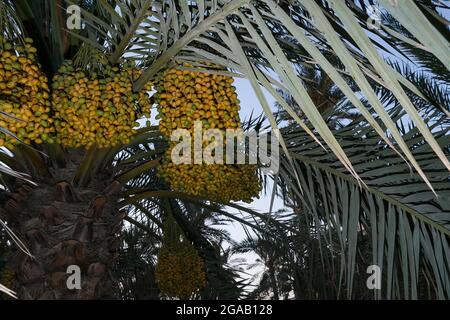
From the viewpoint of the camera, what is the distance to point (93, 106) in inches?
73.3

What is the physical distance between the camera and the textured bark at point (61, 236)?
8.55 ft

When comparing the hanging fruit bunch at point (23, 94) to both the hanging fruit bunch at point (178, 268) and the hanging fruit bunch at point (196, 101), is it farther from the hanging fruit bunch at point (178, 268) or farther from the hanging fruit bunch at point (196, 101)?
the hanging fruit bunch at point (178, 268)

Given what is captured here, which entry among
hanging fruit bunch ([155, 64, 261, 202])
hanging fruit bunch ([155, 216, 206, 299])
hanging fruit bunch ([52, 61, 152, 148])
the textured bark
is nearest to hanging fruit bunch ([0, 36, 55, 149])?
hanging fruit bunch ([52, 61, 152, 148])

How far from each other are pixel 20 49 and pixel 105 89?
0.99ft

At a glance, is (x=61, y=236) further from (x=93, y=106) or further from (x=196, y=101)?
(x=196, y=101)

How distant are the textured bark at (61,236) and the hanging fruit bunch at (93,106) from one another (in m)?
0.76

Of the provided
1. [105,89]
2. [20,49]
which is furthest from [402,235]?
[20,49]

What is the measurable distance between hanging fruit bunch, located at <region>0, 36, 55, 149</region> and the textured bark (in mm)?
925

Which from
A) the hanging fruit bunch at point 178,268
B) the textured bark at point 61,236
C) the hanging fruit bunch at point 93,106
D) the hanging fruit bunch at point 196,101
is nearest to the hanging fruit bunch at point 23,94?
the hanging fruit bunch at point 93,106

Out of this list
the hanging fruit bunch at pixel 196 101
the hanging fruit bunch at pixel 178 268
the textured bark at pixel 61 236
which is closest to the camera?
the hanging fruit bunch at pixel 196 101

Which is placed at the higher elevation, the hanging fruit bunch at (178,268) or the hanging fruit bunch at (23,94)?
the hanging fruit bunch at (23,94)

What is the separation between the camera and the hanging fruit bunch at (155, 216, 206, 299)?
4.34 m

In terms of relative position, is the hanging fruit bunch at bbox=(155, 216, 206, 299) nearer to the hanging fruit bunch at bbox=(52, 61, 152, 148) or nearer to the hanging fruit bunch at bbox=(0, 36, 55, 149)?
the hanging fruit bunch at bbox=(52, 61, 152, 148)
